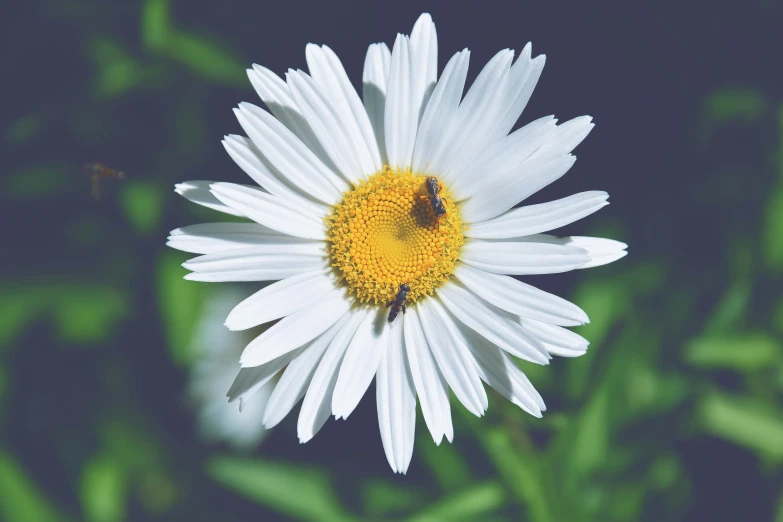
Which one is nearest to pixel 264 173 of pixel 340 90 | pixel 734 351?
pixel 340 90

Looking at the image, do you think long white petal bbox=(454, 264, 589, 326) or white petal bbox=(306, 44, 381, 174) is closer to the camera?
long white petal bbox=(454, 264, 589, 326)

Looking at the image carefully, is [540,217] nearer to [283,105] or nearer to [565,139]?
[565,139]

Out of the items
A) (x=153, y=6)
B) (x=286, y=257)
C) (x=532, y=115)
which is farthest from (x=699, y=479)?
(x=153, y=6)

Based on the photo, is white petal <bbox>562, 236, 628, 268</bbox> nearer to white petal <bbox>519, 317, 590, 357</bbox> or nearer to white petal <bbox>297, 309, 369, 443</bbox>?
white petal <bbox>519, 317, 590, 357</bbox>

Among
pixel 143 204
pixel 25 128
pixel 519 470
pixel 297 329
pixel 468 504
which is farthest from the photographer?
pixel 25 128

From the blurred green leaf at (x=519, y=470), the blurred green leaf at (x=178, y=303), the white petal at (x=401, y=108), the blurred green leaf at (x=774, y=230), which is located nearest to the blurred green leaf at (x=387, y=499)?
the blurred green leaf at (x=519, y=470)

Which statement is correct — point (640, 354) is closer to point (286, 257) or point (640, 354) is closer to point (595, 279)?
point (595, 279)

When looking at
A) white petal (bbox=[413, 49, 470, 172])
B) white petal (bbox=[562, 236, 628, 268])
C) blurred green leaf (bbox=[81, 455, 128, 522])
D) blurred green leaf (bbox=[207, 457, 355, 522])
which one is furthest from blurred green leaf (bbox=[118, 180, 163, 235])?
white petal (bbox=[562, 236, 628, 268])

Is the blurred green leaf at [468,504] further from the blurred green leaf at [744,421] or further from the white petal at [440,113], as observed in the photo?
the white petal at [440,113]
